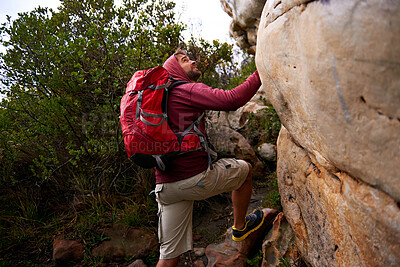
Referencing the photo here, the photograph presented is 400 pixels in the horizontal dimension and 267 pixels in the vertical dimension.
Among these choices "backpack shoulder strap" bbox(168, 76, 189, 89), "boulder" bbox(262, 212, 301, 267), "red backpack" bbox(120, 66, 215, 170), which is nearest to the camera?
"red backpack" bbox(120, 66, 215, 170)

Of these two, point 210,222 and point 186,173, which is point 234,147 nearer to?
point 210,222

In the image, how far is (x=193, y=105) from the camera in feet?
7.73

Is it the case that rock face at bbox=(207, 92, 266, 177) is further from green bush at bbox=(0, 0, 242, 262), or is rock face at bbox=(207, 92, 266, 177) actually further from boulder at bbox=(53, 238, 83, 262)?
boulder at bbox=(53, 238, 83, 262)

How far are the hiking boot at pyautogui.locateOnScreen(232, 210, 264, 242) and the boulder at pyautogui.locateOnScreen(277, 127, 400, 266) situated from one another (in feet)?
1.82

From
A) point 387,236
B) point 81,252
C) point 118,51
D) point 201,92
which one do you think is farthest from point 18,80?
point 387,236

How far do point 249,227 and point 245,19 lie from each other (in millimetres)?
2745

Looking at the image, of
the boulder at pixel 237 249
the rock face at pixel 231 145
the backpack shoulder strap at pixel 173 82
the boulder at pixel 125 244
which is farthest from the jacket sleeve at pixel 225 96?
the boulder at pixel 125 244

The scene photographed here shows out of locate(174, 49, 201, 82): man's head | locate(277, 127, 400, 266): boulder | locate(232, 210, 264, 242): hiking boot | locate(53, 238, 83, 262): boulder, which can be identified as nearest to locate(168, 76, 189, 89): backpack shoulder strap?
locate(174, 49, 201, 82): man's head

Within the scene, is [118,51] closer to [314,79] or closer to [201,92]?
[201,92]

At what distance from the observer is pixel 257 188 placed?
447 centimetres

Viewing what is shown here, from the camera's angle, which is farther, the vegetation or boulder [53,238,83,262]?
the vegetation

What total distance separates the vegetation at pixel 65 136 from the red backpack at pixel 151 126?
177cm

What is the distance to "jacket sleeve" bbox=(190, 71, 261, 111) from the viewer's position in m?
2.22

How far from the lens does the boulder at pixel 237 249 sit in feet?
9.88
